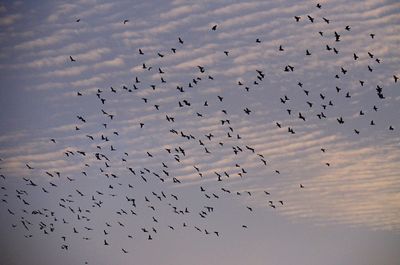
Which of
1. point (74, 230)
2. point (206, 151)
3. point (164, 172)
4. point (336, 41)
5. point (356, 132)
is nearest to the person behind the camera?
point (336, 41)

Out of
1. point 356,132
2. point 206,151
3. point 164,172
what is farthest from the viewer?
point 164,172

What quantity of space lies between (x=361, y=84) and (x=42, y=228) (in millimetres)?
39667

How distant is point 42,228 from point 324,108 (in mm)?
36118

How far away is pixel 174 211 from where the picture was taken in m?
57.5

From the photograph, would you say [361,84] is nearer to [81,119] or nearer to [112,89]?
[112,89]

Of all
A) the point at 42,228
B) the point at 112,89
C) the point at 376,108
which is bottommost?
the point at 42,228

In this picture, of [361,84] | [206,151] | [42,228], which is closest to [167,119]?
[206,151]

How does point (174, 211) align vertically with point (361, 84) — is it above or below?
below

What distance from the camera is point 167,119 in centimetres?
4859

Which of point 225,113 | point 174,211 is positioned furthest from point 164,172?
point 225,113

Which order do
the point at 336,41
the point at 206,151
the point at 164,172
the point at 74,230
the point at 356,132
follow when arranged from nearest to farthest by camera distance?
the point at 336,41 → the point at 356,132 → the point at 206,151 → the point at 164,172 → the point at 74,230

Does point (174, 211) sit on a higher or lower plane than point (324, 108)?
lower

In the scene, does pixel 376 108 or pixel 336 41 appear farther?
pixel 376 108

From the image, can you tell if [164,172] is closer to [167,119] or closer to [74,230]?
[167,119]
